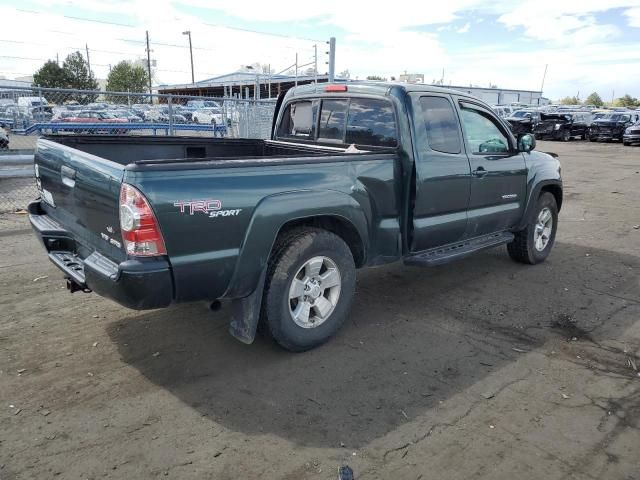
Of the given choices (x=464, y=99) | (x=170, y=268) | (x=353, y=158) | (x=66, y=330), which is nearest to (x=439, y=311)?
(x=353, y=158)

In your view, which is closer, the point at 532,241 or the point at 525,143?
the point at 525,143

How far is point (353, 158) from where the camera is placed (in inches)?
157

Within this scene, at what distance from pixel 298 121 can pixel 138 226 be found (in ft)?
9.50

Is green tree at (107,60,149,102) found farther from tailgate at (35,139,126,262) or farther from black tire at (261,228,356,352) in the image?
black tire at (261,228,356,352)

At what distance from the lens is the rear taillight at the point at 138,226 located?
2961 mm

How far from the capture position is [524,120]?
1190 inches

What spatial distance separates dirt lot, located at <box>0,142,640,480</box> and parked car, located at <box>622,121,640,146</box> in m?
24.7

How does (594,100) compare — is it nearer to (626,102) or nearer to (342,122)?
(626,102)

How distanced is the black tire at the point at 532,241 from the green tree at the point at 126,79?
62.2m

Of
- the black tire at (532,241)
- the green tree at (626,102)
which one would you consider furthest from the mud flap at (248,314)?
the green tree at (626,102)

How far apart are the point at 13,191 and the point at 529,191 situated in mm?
8961

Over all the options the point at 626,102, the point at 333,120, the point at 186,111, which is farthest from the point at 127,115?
→ the point at 626,102

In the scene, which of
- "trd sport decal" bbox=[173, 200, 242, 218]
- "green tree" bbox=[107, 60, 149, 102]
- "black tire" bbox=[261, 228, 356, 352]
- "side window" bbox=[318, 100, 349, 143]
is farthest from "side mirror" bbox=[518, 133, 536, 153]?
"green tree" bbox=[107, 60, 149, 102]

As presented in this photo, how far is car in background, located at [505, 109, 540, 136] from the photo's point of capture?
29952 millimetres
